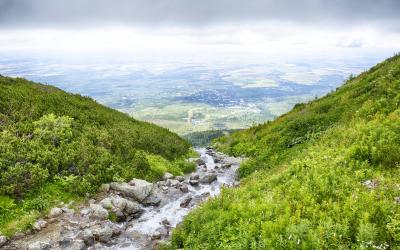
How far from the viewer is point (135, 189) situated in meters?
19.0

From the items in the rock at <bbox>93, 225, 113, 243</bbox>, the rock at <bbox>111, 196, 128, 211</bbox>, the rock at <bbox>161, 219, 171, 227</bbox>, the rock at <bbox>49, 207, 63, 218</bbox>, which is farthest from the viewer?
the rock at <bbox>111, 196, 128, 211</bbox>

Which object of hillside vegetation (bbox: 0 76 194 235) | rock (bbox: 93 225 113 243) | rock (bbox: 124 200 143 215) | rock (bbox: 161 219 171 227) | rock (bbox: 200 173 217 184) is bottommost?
rock (bbox: 200 173 217 184)

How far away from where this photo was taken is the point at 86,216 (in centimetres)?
1584

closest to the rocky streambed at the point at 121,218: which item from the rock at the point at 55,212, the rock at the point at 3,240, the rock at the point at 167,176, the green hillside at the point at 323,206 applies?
the rock at the point at 55,212

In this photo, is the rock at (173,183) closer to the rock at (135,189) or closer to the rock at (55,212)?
the rock at (135,189)

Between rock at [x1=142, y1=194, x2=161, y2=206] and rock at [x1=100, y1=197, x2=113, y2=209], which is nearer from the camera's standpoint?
rock at [x1=100, y1=197, x2=113, y2=209]

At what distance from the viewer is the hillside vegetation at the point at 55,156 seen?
15.9 meters

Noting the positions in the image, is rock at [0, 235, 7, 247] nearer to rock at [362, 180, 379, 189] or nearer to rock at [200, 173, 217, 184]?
rock at [200, 173, 217, 184]

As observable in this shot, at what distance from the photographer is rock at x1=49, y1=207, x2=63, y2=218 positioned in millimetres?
15366

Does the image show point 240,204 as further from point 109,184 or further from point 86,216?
point 109,184

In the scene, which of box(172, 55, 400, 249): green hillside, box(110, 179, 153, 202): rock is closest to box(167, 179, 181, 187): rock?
box(110, 179, 153, 202): rock

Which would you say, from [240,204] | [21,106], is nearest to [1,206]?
[240,204]

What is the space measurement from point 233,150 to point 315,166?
22828 millimetres

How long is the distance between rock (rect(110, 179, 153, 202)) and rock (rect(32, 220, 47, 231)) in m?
5.12
